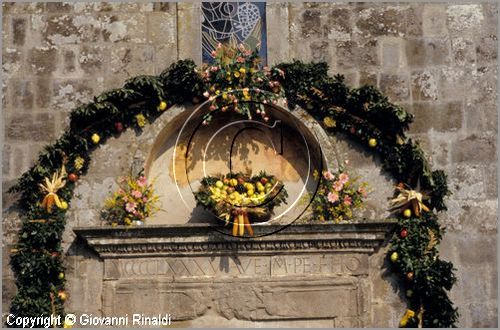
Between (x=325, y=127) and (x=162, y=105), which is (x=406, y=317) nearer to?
(x=325, y=127)

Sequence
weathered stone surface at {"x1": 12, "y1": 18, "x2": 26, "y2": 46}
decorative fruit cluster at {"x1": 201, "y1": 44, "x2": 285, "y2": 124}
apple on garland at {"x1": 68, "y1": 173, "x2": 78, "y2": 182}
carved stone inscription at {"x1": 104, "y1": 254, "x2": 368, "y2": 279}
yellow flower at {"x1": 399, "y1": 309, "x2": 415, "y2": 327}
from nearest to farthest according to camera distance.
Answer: yellow flower at {"x1": 399, "y1": 309, "x2": 415, "y2": 327} < carved stone inscription at {"x1": 104, "y1": 254, "x2": 368, "y2": 279} < apple on garland at {"x1": 68, "y1": 173, "x2": 78, "y2": 182} < decorative fruit cluster at {"x1": 201, "y1": 44, "x2": 285, "y2": 124} < weathered stone surface at {"x1": 12, "y1": 18, "x2": 26, "y2": 46}

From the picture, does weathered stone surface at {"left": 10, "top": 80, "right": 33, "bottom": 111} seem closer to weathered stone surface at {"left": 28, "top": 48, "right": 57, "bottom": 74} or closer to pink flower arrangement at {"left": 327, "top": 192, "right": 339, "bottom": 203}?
weathered stone surface at {"left": 28, "top": 48, "right": 57, "bottom": 74}

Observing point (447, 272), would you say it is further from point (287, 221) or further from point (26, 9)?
point (26, 9)

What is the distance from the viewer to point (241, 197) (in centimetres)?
1168

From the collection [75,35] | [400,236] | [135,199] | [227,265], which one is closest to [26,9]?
[75,35]

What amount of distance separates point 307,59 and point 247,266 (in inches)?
82.0

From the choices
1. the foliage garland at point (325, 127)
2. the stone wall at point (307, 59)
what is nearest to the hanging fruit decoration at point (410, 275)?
the foliage garland at point (325, 127)

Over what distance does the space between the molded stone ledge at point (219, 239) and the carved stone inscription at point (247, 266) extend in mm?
60

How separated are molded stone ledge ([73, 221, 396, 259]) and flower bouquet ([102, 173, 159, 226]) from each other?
19cm

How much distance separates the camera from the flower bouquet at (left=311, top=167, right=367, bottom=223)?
11.7m

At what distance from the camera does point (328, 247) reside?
11586 millimetres

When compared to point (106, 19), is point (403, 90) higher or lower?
lower

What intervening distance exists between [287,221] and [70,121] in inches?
89.4

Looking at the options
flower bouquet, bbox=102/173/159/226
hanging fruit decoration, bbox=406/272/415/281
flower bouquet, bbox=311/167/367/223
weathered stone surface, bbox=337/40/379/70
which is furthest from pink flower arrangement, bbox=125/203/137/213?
A: hanging fruit decoration, bbox=406/272/415/281
